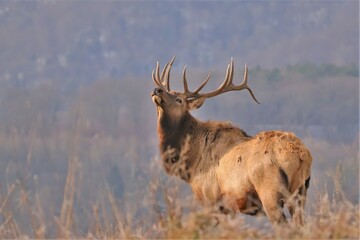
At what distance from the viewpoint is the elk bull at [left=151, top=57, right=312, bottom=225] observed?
11.6 metres

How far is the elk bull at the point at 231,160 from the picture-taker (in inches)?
456

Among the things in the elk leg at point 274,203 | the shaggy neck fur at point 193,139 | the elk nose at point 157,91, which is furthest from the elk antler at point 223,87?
the elk leg at point 274,203

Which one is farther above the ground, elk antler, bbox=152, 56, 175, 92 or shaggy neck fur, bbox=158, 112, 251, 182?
elk antler, bbox=152, 56, 175, 92

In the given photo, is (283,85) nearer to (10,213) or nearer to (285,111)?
(285,111)

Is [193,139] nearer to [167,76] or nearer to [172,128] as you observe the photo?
[172,128]

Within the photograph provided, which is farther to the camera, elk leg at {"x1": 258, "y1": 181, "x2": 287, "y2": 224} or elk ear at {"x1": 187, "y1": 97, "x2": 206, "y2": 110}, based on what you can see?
elk ear at {"x1": 187, "y1": 97, "x2": 206, "y2": 110}

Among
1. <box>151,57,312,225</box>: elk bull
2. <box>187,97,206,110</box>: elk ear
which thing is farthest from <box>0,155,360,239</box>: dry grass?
<box>187,97,206,110</box>: elk ear

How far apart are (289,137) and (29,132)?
310cm

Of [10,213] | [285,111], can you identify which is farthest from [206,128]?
[285,111]

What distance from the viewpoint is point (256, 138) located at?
1242 cm

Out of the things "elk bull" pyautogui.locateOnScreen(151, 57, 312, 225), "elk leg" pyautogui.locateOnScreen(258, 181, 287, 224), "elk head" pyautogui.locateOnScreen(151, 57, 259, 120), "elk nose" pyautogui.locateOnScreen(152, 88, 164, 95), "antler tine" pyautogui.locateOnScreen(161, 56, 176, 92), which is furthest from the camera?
"antler tine" pyautogui.locateOnScreen(161, 56, 176, 92)

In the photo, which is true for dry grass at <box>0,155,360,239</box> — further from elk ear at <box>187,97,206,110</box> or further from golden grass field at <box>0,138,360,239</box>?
elk ear at <box>187,97,206,110</box>

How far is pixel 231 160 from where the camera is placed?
42.1ft

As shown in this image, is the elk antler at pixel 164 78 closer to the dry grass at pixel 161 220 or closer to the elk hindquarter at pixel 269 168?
the elk hindquarter at pixel 269 168
